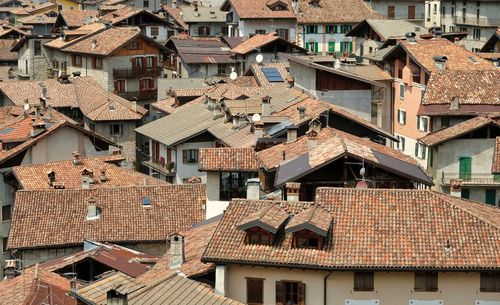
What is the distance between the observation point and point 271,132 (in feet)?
210

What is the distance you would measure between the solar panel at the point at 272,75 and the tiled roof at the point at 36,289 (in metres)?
43.1

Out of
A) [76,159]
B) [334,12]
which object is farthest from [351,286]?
[334,12]

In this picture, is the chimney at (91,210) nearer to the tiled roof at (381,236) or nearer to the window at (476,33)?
the tiled roof at (381,236)

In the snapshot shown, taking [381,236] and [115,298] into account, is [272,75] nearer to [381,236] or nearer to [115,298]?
[381,236]

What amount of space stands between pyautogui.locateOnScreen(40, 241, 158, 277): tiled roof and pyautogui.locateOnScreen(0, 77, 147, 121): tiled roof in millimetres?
38629

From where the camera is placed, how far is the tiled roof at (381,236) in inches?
1681

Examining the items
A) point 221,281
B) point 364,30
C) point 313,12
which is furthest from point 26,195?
point 313,12

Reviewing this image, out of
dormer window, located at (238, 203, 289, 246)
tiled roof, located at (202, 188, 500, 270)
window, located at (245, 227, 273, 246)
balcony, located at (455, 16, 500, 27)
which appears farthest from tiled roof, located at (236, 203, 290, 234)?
balcony, located at (455, 16, 500, 27)

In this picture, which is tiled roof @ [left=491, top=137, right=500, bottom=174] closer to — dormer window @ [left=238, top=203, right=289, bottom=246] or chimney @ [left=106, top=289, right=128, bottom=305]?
dormer window @ [left=238, top=203, right=289, bottom=246]

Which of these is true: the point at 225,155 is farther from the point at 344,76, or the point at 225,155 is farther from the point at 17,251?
the point at 344,76

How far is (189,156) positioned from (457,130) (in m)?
18.1

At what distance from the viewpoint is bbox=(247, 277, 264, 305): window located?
142ft

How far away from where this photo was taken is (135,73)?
371 feet

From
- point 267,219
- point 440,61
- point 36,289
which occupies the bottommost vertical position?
point 36,289
